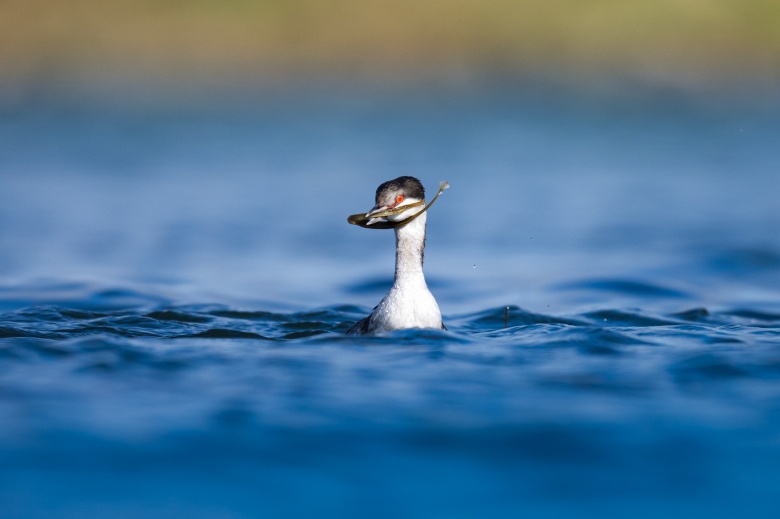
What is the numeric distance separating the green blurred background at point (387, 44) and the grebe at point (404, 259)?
55.9 ft

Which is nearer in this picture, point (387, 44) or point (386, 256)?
point (386, 256)

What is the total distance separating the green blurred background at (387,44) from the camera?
82.0ft

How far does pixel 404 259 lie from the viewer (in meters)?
8.39

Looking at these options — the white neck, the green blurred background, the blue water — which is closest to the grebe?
the white neck

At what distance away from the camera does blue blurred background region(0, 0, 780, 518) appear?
549 cm

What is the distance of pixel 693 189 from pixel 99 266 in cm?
1046

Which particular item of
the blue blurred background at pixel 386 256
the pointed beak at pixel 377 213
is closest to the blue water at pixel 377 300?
the blue blurred background at pixel 386 256

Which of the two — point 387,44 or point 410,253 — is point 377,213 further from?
point 387,44

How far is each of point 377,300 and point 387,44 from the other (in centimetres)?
1455

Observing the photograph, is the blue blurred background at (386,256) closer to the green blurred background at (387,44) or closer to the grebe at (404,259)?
the green blurred background at (387,44)

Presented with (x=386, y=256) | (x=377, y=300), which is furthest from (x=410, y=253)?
(x=386, y=256)

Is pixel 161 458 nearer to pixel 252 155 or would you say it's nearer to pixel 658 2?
pixel 252 155

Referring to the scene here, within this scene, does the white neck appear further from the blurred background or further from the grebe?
the blurred background

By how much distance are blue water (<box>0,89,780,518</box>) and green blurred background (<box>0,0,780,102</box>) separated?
0.75m
